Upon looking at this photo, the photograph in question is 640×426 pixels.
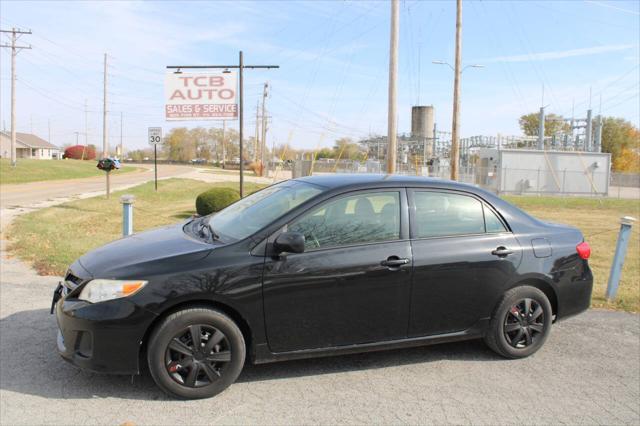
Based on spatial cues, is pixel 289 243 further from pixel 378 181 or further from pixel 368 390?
pixel 368 390

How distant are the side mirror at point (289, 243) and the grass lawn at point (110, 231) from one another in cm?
451

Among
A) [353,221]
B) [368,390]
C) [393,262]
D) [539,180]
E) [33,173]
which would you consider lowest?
[368,390]

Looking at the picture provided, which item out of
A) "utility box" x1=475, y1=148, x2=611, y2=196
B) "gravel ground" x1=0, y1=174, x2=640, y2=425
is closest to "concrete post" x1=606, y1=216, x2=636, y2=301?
"gravel ground" x1=0, y1=174, x2=640, y2=425

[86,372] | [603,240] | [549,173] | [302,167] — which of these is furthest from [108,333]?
[549,173]

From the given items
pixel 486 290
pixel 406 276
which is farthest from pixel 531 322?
pixel 406 276

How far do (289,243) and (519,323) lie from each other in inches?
85.8

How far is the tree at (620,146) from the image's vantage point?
81.0m

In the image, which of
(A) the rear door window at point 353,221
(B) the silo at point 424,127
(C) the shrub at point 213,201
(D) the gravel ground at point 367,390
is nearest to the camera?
(D) the gravel ground at point 367,390

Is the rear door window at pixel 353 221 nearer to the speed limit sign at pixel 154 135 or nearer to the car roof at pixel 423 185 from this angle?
the car roof at pixel 423 185

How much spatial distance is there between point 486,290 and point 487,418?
1.17 metres

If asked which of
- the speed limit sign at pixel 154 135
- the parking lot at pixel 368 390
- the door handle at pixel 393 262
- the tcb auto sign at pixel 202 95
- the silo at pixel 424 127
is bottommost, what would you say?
the parking lot at pixel 368 390

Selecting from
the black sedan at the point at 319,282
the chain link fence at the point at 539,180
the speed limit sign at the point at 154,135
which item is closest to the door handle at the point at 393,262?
the black sedan at the point at 319,282

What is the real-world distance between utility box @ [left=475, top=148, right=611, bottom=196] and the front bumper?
35.4 metres

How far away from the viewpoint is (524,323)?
4.49m
